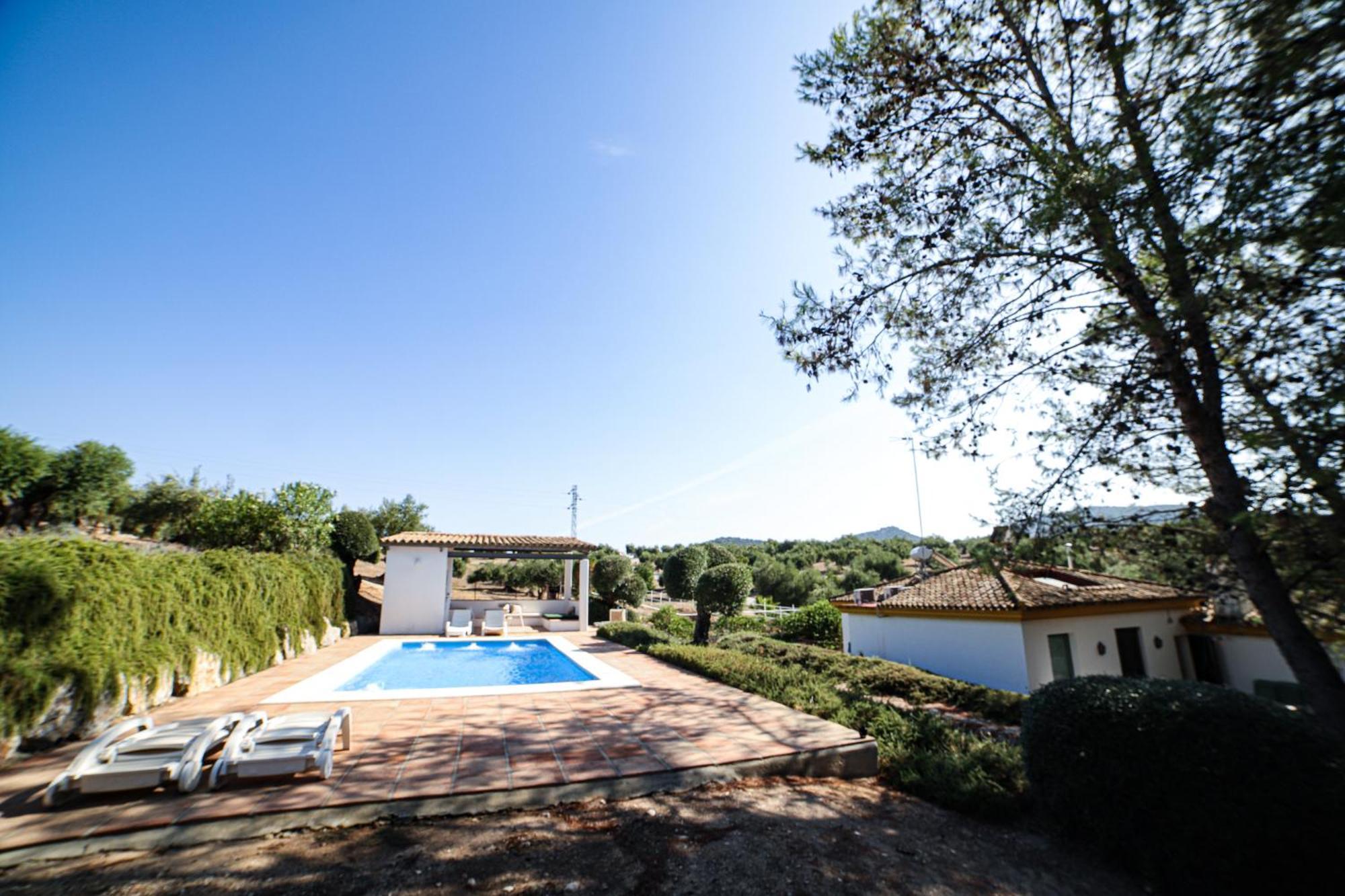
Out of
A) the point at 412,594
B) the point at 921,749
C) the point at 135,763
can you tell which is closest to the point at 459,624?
the point at 412,594

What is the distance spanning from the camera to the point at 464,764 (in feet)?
16.1

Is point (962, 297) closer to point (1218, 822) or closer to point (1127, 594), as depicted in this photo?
point (1218, 822)

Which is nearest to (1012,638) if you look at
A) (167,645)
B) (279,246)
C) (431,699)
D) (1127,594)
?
(1127,594)

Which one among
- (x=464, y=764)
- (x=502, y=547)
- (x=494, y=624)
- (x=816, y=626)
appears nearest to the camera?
(x=464, y=764)

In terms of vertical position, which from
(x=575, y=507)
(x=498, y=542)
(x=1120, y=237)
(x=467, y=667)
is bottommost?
(x=467, y=667)

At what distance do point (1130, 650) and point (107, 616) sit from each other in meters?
21.7

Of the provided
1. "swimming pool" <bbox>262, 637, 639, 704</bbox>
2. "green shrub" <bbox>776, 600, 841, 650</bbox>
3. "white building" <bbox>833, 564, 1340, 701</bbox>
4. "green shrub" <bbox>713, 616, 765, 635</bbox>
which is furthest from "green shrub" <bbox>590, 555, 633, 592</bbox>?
"white building" <bbox>833, 564, 1340, 701</bbox>

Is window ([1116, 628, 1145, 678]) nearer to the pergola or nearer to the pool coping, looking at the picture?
the pool coping

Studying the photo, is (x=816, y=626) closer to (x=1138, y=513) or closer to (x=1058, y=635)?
(x=1058, y=635)

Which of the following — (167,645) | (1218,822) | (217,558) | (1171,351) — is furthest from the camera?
(217,558)

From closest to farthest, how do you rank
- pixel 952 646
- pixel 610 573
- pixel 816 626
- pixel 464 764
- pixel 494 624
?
pixel 464 764 → pixel 952 646 → pixel 494 624 → pixel 816 626 → pixel 610 573

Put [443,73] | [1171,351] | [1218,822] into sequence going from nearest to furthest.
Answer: [1218,822] < [1171,351] < [443,73]

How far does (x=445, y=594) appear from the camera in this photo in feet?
59.6

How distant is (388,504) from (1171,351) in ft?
114
